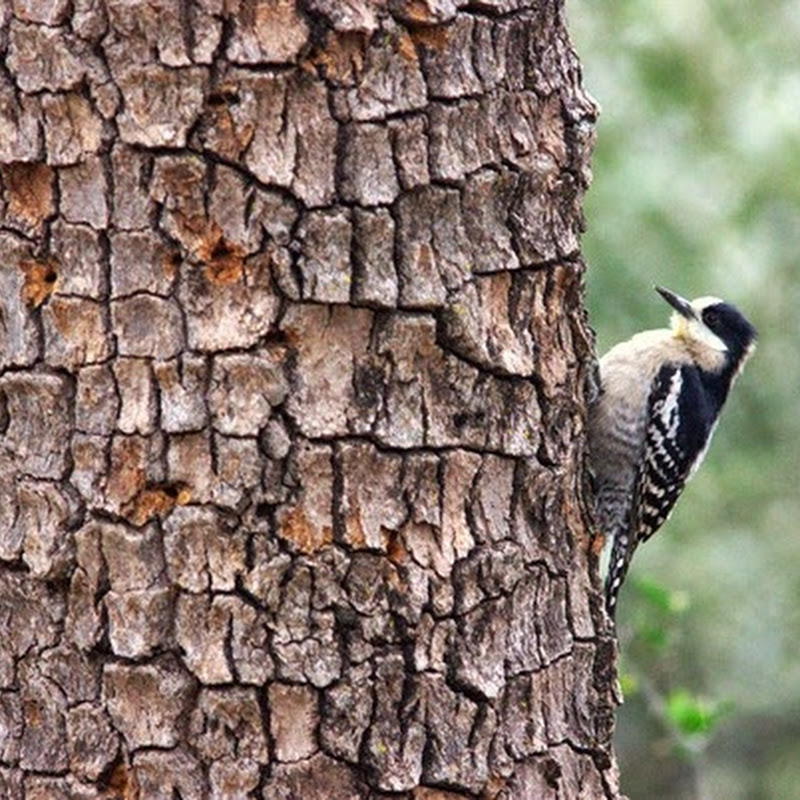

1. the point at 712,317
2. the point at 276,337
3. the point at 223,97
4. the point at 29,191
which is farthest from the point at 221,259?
the point at 712,317

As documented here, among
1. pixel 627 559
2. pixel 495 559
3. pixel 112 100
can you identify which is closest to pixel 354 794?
pixel 495 559

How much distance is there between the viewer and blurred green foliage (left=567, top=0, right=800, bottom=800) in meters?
8.49

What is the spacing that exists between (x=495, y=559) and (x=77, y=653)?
2.71 feet

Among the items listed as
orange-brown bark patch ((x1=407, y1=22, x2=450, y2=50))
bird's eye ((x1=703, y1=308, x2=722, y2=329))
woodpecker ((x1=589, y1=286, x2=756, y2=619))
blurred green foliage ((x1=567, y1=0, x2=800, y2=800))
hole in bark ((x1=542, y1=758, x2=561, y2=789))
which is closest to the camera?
orange-brown bark patch ((x1=407, y1=22, x2=450, y2=50))

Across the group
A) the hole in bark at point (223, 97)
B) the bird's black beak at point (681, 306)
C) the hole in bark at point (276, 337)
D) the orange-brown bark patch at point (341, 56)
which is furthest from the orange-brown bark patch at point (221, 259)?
the bird's black beak at point (681, 306)

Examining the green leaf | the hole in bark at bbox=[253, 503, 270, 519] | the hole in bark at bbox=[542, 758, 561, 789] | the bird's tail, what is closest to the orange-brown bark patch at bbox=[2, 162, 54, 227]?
the hole in bark at bbox=[253, 503, 270, 519]

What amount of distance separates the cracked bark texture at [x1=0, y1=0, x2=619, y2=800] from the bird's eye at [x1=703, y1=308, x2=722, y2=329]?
10.4ft

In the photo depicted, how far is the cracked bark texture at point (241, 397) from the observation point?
11.6ft

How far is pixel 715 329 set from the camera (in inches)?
268

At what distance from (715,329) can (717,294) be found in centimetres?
216

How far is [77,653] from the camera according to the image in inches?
142

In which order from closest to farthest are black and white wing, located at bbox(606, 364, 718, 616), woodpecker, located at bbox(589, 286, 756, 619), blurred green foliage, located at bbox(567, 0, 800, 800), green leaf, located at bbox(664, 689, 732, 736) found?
woodpecker, located at bbox(589, 286, 756, 619) < black and white wing, located at bbox(606, 364, 718, 616) < green leaf, located at bbox(664, 689, 732, 736) < blurred green foliage, located at bbox(567, 0, 800, 800)

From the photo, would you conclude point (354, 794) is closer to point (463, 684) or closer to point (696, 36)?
point (463, 684)

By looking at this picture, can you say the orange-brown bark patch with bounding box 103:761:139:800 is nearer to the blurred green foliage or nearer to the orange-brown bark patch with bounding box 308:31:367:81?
the orange-brown bark patch with bounding box 308:31:367:81
